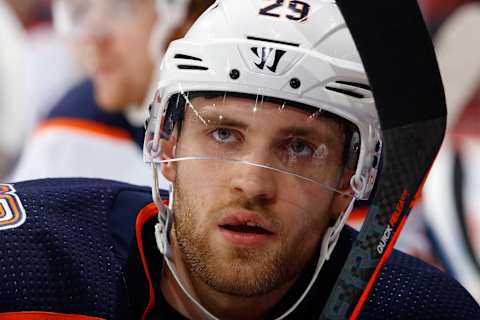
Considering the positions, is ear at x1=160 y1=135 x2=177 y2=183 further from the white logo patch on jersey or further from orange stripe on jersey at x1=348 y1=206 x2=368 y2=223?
orange stripe on jersey at x1=348 y1=206 x2=368 y2=223

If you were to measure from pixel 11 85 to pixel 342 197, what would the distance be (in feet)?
7.20

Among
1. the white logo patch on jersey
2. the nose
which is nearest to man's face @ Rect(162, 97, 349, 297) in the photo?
the nose

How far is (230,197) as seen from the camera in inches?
65.2

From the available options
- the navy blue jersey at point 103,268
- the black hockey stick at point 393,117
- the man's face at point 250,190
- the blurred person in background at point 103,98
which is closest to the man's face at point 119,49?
the blurred person in background at point 103,98

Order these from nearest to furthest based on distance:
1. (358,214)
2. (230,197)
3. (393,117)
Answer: (393,117), (230,197), (358,214)

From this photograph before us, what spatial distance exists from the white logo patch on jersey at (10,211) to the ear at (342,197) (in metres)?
0.52

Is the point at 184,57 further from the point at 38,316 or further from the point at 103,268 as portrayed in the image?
the point at 38,316

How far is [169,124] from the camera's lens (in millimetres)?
1831

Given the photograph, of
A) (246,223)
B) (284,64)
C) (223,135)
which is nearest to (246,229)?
(246,223)

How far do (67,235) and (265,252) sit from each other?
13.1 inches

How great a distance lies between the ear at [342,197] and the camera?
1799 mm

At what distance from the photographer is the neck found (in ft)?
5.84

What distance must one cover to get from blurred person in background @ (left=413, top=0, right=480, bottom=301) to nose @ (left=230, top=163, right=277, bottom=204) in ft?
5.95

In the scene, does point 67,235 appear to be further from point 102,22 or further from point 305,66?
point 102,22
